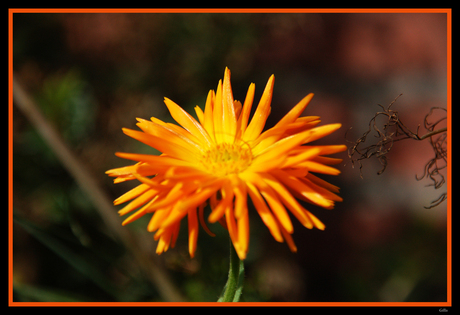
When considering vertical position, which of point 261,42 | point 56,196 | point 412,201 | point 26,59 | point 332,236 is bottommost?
point 332,236

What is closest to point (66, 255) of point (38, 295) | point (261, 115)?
point (38, 295)

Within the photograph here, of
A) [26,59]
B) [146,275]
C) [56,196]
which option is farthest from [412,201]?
[26,59]

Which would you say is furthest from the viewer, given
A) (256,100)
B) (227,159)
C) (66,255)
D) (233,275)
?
(256,100)

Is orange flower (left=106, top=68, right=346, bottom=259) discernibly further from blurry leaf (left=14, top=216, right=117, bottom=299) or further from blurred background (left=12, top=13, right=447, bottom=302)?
blurred background (left=12, top=13, right=447, bottom=302)

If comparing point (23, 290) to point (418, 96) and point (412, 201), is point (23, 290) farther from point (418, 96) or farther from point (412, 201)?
point (418, 96)

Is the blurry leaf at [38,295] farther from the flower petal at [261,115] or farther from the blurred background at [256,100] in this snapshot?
the flower petal at [261,115]

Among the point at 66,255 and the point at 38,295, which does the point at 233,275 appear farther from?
the point at 38,295

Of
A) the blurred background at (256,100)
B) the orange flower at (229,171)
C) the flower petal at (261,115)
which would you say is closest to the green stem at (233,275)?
the orange flower at (229,171)
